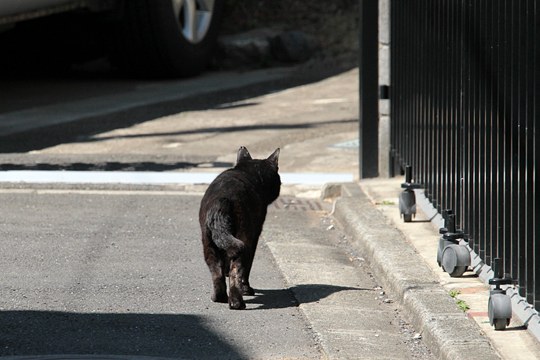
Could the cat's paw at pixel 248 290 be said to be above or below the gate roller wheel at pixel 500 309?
below

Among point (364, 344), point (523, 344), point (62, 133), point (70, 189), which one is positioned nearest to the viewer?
point (523, 344)

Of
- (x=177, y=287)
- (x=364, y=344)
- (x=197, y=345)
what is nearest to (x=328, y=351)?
(x=364, y=344)

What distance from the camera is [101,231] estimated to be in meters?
8.54

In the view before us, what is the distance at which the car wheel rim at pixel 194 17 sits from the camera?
17578 millimetres

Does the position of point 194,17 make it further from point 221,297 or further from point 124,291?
point 221,297

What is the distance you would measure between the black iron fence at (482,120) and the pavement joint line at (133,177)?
5.99 ft

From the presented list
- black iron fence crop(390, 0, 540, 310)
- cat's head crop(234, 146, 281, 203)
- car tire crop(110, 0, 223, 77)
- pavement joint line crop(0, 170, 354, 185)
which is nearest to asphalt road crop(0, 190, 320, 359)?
cat's head crop(234, 146, 281, 203)

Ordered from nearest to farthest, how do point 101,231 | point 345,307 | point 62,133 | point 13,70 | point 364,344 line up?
point 364,344 → point 345,307 → point 101,231 → point 62,133 → point 13,70

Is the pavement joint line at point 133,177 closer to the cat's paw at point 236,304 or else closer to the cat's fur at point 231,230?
the cat's fur at point 231,230

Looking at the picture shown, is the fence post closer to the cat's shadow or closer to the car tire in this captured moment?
the cat's shadow

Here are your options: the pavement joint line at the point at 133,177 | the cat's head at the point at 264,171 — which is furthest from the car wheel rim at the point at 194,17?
the cat's head at the point at 264,171

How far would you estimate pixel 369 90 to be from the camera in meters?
10.3

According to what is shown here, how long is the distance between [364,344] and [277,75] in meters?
13.1

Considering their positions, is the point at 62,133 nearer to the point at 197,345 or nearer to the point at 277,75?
the point at 277,75
